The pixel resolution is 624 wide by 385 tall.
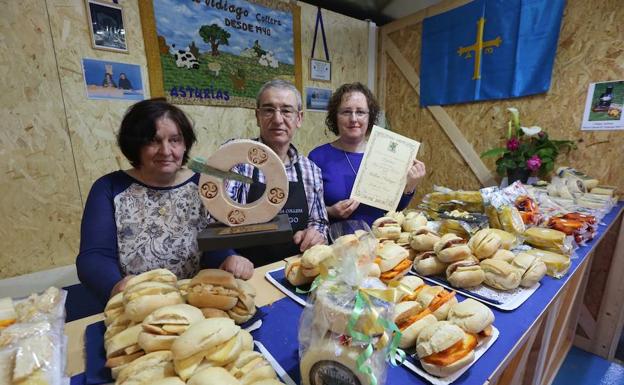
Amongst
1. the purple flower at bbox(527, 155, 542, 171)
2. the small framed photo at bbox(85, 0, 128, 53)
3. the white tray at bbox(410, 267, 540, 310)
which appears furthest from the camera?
the purple flower at bbox(527, 155, 542, 171)

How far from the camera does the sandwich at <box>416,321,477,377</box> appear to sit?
0.58 metres

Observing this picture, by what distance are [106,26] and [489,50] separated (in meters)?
3.59

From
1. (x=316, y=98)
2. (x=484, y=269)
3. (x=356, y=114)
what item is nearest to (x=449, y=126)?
(x=316, y=98)

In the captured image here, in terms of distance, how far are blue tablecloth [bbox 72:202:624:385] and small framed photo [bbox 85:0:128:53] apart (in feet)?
8.51

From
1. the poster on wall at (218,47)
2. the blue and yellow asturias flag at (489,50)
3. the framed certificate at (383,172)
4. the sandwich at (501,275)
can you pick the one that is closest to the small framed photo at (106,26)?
the poster on wall at (218,47)

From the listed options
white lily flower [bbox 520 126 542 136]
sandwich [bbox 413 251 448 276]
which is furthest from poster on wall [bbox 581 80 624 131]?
sandwich [bbox 413 251 448 276]

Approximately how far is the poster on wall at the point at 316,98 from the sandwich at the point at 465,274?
2978 mm

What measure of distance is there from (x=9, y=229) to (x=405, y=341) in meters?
2.85

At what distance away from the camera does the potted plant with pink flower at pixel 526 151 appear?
2.45 metres

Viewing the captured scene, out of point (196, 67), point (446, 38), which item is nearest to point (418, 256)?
point (196, 67)

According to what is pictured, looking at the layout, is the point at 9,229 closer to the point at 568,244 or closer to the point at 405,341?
the point at 405,341

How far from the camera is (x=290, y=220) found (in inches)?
57.4

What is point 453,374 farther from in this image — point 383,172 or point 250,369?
point 383,172

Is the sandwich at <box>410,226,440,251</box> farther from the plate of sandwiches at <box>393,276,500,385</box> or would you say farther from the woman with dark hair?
the woman with dark hair
